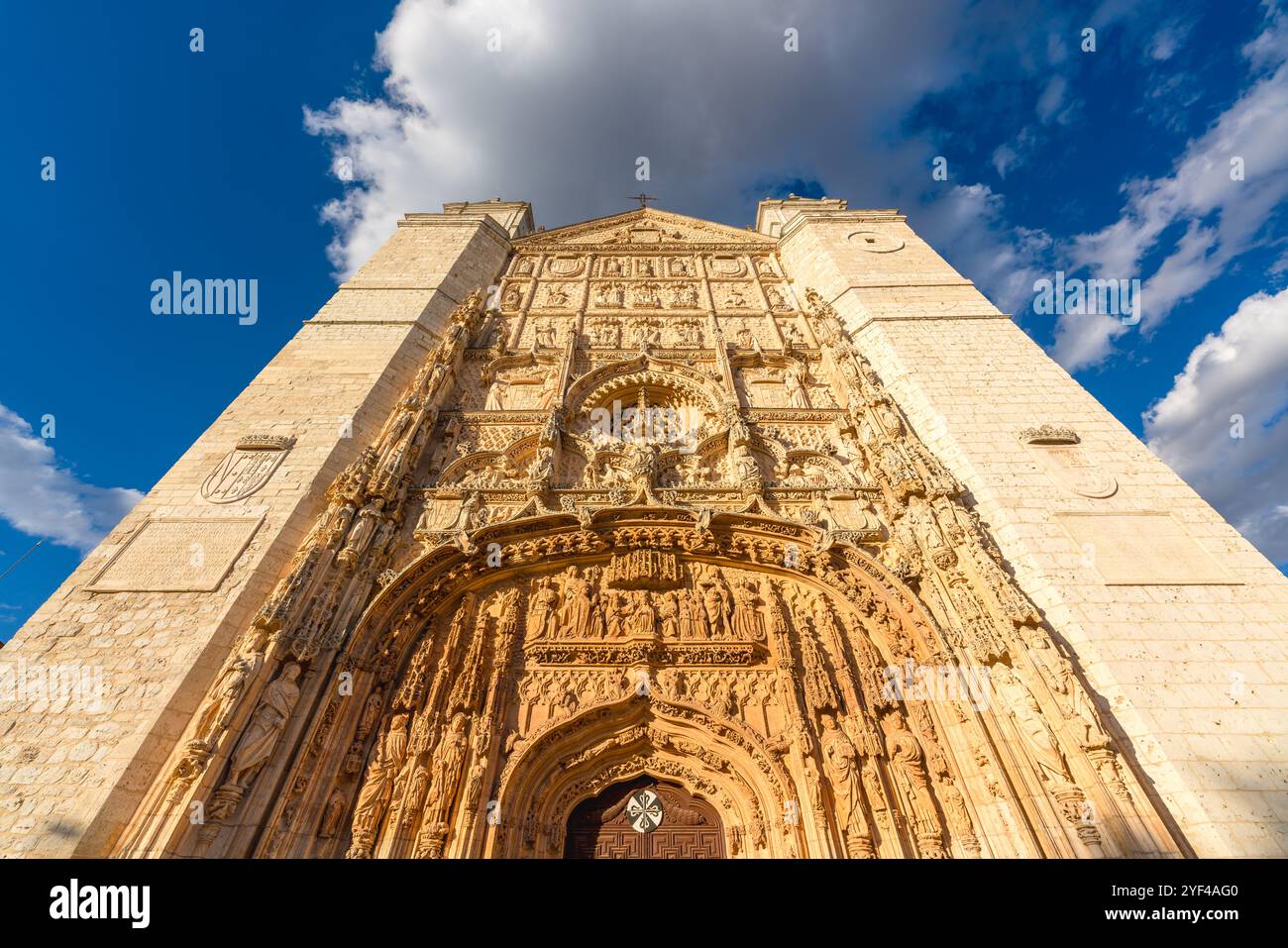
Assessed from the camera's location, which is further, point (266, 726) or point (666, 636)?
point (666, 636)

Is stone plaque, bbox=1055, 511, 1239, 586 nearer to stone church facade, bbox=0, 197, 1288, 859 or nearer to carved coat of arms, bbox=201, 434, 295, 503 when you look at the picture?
stone church facade, bbox=0, 197, 1288, 859

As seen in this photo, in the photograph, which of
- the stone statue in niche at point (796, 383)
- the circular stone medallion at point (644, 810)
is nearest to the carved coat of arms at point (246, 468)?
the circular stone medallion at point (644, 810)

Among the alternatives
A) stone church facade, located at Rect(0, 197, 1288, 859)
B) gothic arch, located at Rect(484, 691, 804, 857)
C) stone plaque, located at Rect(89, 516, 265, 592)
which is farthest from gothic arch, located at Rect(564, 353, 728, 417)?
gothic arch, located at Rect(484, 691, 804, 857)

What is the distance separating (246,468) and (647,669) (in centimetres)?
592

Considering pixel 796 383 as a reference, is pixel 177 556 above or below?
below

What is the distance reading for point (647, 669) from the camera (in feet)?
22.0

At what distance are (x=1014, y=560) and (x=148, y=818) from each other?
28.2 feet

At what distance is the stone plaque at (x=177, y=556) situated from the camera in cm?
638

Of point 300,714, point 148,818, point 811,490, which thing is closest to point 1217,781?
point 811,490

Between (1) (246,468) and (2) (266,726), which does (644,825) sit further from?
(1) (246,468)

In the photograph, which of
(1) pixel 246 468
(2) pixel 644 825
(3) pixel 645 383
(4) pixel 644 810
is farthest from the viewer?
(3) pixel 645 383

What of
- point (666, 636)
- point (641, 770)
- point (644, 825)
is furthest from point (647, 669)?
point (644, 825)

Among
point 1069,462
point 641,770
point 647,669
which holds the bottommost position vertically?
point 641,770

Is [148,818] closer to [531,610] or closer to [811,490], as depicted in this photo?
[531,610]
